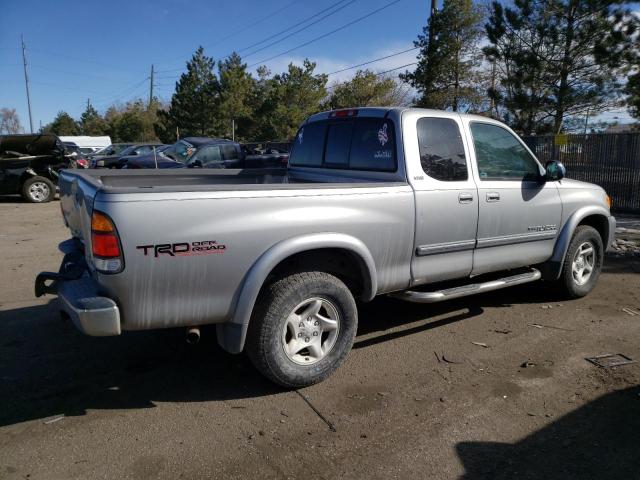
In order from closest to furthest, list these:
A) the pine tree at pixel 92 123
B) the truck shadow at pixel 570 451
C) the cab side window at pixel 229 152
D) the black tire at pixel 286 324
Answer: the truck shadow at pixel 570 451 → the black tire at pixel 286 324 → the cab side window at pixel 229 152 → the pine tree at pixel 92 123

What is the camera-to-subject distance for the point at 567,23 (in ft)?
58.0

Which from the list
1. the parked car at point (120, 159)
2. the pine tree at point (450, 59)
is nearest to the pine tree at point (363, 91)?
the pine tree at point (450, 59)

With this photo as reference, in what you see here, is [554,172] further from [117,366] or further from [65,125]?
[65,125]

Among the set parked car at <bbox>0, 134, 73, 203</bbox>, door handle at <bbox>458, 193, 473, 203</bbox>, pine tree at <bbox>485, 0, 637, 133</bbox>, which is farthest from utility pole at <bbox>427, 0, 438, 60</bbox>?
door handle at <bbox>458, 193, 473, 203</bbox>

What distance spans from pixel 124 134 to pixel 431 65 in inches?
1758

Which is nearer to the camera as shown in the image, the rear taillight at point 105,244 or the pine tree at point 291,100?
the rear taillight at point 105,244

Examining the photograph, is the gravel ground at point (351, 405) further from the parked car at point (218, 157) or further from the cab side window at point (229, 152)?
the cab side window at point (229, 152)

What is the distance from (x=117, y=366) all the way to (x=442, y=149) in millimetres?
3192

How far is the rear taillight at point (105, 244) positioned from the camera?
2.88 metres

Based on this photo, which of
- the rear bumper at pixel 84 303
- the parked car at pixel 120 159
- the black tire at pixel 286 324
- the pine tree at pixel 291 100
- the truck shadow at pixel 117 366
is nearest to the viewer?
the rear bumper at pixel 84 303

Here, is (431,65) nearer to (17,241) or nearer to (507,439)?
(17,241)

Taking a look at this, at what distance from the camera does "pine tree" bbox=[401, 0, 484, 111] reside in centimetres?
2322

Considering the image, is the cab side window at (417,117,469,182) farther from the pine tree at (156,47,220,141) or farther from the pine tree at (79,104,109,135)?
the pine tree at (79,104,109,135)

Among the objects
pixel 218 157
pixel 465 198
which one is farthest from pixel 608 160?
pixel 465 198
